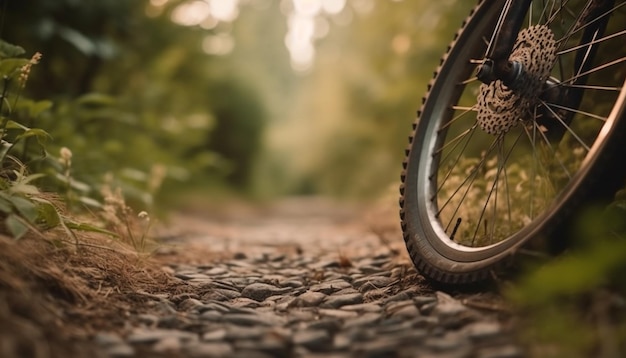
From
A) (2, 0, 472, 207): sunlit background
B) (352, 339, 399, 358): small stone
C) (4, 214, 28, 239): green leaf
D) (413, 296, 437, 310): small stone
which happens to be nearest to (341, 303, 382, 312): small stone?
(413, 296, 437, 310): small stone

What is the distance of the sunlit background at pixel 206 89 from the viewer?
4.16 metres

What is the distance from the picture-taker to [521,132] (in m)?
2.03

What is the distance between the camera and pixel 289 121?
19.1 metres

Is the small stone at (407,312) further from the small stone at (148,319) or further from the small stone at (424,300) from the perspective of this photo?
the small stone at (148,319)

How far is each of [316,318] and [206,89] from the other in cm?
815

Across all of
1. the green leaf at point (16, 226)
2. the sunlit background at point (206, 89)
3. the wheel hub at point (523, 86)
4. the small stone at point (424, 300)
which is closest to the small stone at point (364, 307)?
the small stone at point (424, 300)

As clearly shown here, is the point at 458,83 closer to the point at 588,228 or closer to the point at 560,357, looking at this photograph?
the point at 588,228

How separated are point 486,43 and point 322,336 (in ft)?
4.31

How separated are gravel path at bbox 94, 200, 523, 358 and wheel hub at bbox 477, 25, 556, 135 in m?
0.61

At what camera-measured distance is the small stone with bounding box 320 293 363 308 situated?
70.6 inches

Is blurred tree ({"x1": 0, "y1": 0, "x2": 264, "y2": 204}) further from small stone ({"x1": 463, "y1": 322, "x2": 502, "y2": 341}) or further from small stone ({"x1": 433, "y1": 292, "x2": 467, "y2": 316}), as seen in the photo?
small stone ({"x1": 463, "y1": 322, "x2": 502, "y2": 341})

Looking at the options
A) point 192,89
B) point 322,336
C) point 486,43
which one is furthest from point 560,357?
point 192,89

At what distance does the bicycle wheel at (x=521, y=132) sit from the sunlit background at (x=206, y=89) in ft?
5.45

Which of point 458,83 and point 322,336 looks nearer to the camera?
point 322,336
